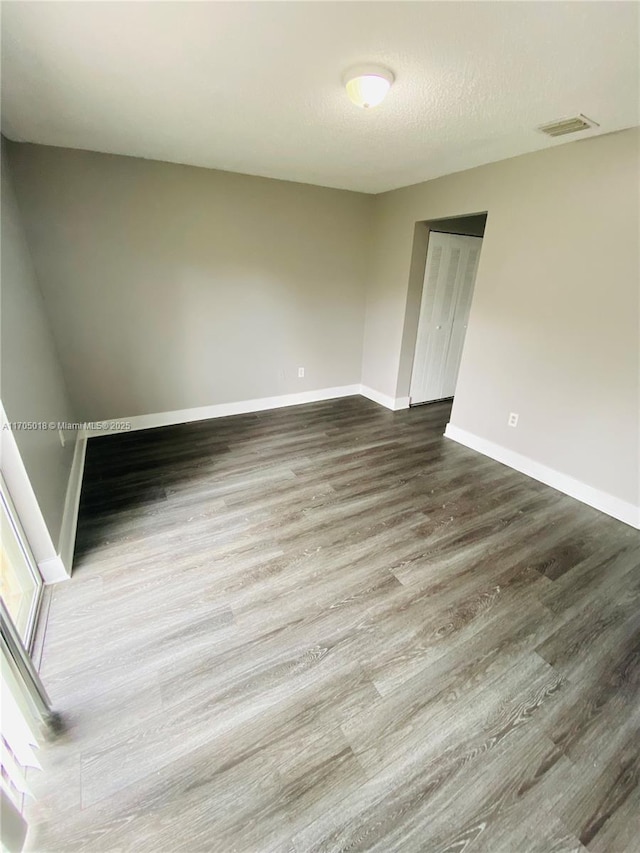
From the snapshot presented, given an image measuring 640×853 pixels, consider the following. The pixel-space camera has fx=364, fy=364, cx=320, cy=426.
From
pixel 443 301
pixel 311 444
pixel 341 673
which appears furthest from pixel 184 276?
pixel 341 673

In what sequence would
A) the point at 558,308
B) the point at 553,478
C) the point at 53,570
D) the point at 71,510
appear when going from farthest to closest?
the point at 553,478 < the point at 558,308 < the point at 71,510 < the point at 53,570

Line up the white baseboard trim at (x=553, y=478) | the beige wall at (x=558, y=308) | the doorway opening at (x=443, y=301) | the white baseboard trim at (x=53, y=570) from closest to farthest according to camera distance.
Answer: the white baseboard trim at (x=53, y=570) < the beige wall at (x=558, y=308) < the white baseboard trim at (x=553, y=478) < the doorway opening at (x=443, y=301)

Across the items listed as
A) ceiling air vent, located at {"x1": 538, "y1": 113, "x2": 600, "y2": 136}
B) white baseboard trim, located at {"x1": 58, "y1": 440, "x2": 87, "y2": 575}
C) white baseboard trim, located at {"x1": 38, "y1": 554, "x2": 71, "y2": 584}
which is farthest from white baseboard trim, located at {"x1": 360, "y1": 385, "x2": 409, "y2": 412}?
white baseboard trim, located at {"x1": 38, "y1": 554, "x2": 71, "y2": 584}

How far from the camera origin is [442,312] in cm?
406

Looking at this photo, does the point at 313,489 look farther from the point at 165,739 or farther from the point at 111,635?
the point at 165,739

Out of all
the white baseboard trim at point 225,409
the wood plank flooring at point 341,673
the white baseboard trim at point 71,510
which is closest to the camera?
the wood plank flooring at point 341,673

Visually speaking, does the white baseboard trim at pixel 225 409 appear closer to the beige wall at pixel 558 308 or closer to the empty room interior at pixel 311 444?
the empty room interior at pixel 311 444

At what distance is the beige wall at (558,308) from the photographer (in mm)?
2250

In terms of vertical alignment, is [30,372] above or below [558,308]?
below

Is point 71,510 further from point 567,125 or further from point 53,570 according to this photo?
point 567,125

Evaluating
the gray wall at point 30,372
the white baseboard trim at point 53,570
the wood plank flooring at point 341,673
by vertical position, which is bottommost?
the wood plank flooring at point 341,673

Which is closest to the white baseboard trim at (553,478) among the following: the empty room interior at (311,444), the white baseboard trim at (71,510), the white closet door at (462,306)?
the empty room interior at (311,444)

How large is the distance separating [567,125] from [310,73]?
1.51 m

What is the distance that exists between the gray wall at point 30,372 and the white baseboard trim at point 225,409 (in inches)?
27.9
